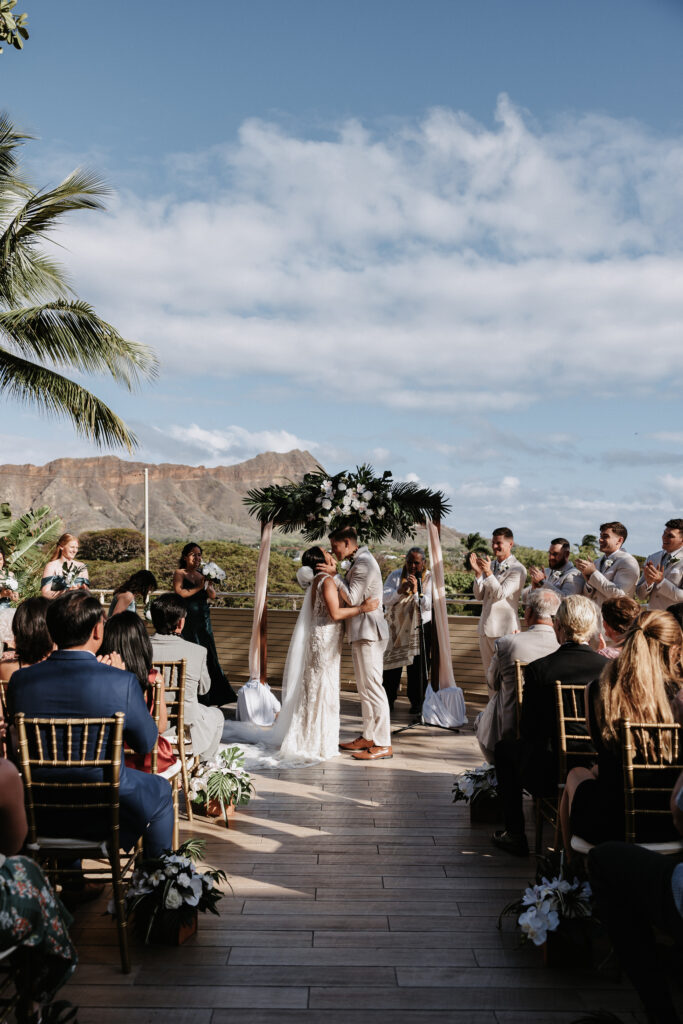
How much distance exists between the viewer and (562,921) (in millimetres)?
2924

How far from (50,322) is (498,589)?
20.4 ft

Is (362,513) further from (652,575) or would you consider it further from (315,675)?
(652,575)

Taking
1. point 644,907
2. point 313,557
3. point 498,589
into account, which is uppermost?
point 313,557

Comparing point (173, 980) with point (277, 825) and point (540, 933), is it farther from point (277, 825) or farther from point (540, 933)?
point (277, 825)

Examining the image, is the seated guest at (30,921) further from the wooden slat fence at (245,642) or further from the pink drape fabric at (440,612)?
the wooden slat fence at (245,642)

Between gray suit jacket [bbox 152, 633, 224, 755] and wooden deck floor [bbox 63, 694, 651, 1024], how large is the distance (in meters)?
0.52

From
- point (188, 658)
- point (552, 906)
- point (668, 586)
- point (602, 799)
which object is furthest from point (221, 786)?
point (668, 586)

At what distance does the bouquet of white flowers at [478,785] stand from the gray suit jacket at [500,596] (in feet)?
7.92

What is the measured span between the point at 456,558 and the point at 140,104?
6.74 m

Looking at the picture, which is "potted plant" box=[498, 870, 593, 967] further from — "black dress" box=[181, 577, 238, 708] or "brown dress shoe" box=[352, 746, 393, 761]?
"black dress" box=[181, 577, 238, 708]

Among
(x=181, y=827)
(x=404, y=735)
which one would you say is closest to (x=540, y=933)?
(x=181, y=827)

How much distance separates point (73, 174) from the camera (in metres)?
9.32

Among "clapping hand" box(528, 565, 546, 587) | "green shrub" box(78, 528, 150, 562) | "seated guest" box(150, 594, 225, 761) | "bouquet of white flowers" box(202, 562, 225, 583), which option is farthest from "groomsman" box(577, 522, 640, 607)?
"green shrub" box(78, 528, 150, 562)

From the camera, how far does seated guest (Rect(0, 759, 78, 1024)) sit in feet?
6.65
